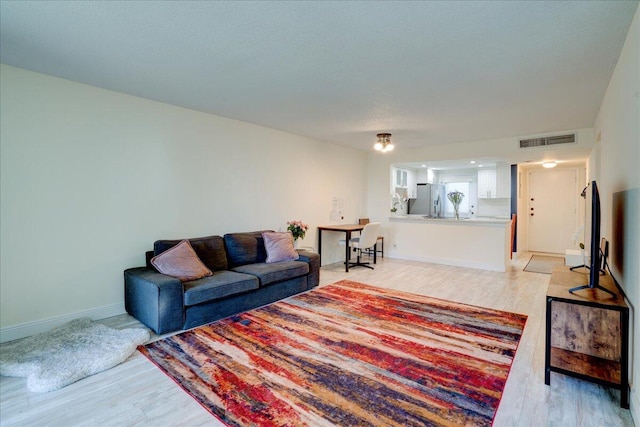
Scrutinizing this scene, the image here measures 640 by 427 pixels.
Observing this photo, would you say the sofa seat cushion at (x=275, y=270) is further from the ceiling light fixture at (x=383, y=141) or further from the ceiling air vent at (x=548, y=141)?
the ceiling air vent at (x=548, y=141)

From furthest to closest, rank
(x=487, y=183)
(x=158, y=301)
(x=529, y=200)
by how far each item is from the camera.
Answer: (x=529, y=200), (x=487, y=183), (x=158, y=301)

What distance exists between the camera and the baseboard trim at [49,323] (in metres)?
2.82

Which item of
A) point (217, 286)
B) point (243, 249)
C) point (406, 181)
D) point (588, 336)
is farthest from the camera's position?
point (406, 181)

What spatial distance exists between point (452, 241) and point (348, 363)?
4.53 metres

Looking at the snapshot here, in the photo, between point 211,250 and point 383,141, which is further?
point 383,141

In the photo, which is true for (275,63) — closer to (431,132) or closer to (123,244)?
(123,244)

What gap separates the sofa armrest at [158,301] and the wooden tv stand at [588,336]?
10.1 feet

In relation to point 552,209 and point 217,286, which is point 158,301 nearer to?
point 217,286

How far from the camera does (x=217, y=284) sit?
10.8ft

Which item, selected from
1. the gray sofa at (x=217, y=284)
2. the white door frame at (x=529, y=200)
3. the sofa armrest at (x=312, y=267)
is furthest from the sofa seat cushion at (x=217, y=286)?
the white door frame at (x=529, y=200)

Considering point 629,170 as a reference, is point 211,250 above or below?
below

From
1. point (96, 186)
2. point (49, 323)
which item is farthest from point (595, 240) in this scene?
point (49, 323)

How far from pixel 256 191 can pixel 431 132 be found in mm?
3039

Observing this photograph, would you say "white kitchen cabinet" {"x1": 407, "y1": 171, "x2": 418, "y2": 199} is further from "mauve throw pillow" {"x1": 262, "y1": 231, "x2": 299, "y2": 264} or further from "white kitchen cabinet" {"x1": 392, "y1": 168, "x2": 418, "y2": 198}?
"mauve throw pillow" {"x1": 262, "y1": 231, "x2": 299, "y2": 264}
